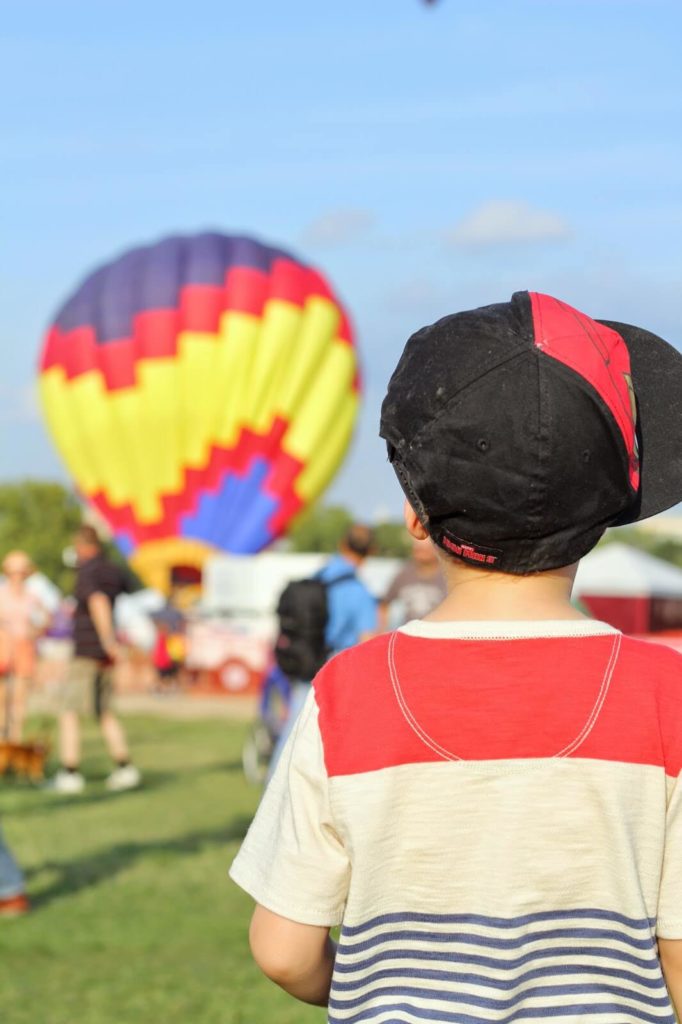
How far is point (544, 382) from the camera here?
1.73 metres

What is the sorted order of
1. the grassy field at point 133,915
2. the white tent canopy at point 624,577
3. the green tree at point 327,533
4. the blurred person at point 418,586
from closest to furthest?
the grassy field at point 133,915
the blurred person at point 418,586
the white tent canopy at point 624,577
the green tree at point 327,533

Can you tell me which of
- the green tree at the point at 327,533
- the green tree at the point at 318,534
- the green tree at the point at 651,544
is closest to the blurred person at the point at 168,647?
the green tree at the point at 651,544

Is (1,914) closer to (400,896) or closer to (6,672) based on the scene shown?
(400,896)

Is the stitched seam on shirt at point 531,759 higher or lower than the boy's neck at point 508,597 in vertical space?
lower

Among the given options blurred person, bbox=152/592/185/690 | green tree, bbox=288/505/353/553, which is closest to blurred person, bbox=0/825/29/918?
blurred person, bbox=152/592/185/690

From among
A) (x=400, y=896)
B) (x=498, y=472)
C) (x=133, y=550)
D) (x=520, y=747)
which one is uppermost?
(x=498, y=472)

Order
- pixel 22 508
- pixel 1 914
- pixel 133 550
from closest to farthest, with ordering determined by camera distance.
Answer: pixel 1 914 → pixel 133 550 → pixel 22 508

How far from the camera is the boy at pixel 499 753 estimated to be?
1701mm

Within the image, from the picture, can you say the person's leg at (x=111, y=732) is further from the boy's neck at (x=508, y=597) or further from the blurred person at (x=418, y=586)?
the boy's neck at (x=508, y=597)

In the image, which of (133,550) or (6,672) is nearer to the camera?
(6,672)

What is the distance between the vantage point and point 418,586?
8258 mm

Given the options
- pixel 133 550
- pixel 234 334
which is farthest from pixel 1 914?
pixel 133 550

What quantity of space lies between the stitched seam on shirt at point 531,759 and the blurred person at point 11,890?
16.4 feet

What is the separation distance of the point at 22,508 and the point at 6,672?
5057 cm
